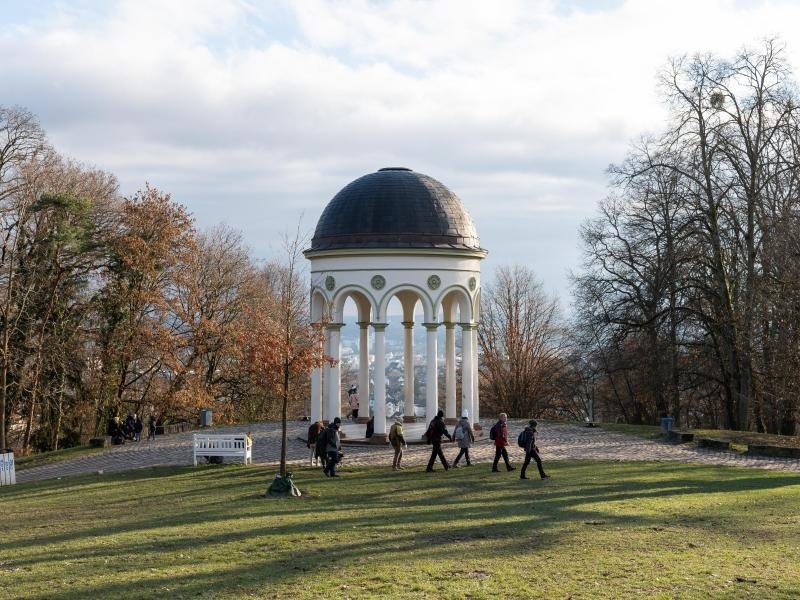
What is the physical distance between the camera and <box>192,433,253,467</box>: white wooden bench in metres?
26.5

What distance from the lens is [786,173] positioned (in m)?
35.4

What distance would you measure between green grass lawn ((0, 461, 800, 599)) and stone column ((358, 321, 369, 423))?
527 inches

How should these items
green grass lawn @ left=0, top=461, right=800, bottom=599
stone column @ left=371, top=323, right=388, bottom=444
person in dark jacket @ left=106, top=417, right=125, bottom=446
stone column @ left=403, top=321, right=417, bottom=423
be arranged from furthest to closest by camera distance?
stone column @ left=403, top=321, right=417, bottom=423
person in dark jacket @ left=106, top=417, right=125, bottom=446
stone column @ left=371, top=323, right=388, bottom=444
green grass lawn @ left=0, top=461, right=800, bottom=599

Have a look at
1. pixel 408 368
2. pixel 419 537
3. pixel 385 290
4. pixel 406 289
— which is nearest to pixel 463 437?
pixel 385 290

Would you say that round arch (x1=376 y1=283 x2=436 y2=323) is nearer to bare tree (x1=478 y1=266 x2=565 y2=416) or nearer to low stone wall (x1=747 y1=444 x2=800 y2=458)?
low stone wall (x1=747 y1=444 x2=800 y2=458)

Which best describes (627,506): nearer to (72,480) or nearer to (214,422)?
(72,480)

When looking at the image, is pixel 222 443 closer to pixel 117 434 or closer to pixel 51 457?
pixel 51 457

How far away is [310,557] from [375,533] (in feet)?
6.60

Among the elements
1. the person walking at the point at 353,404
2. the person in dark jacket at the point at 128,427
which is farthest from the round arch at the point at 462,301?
the person in dark jacket at the point at 128,427

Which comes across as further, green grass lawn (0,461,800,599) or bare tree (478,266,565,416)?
bare tree (478,266,565,416)

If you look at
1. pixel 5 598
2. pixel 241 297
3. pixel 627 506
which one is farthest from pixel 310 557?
pixel 241 297

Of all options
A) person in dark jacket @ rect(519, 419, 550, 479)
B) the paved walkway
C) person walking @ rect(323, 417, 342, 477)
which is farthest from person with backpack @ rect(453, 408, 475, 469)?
person walking @ rect(323, 417, 342, 477)

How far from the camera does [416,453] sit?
28312 mm

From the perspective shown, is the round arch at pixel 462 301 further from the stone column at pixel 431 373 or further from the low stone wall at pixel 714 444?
the low stone wall at pixel 714 444
